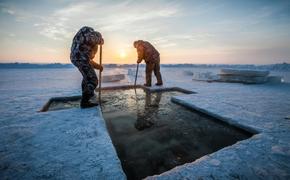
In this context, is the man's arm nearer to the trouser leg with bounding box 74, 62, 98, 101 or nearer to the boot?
the trouser leg with bounding box 74, 62, 98, 101

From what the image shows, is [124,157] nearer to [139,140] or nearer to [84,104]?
[139,140]

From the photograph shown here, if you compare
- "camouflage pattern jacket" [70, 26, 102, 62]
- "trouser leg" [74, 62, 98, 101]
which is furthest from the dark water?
"camouflage pattern jacket" [70, 26, 102, 62]

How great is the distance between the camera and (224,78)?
9.77m

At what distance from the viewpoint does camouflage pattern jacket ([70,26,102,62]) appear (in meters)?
3.54

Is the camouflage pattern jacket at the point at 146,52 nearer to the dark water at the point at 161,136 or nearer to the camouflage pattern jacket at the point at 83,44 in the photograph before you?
the camouflage pattern jacket at the point at 83,44

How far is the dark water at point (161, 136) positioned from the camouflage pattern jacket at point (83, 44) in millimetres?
1389

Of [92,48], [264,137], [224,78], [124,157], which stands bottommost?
[124,157]

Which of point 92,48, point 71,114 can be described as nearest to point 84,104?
point 71,114

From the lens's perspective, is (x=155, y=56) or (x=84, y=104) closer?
(x=84, y=104)

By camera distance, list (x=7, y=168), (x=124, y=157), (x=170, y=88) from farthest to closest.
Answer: (x=170, y=88)
(x=124, y=157)
(x=7, y=168)

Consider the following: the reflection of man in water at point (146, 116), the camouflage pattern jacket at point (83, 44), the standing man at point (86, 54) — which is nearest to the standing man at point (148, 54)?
the reflection of man in water at point (146, 116)

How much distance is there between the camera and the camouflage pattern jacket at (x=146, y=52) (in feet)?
21.8

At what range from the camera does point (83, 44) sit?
11.7ft

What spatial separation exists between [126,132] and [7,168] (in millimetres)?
1513
